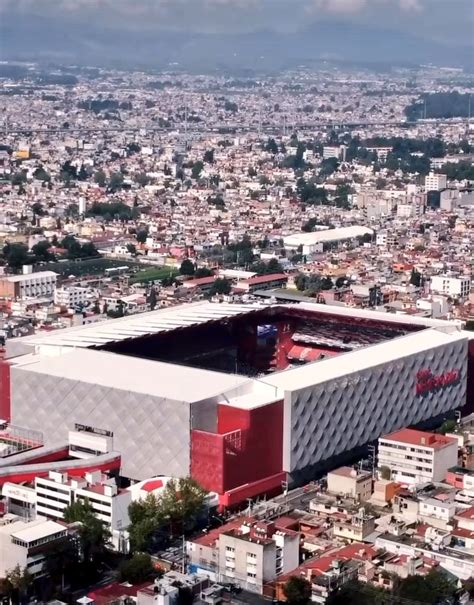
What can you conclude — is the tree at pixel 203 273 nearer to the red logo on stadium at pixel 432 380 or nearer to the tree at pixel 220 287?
the tree at pixel 220 287

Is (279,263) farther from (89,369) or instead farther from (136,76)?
(136,76)

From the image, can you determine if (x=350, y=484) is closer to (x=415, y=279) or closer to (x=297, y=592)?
(x=297, y=592)

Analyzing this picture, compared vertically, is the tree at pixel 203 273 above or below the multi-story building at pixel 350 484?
above

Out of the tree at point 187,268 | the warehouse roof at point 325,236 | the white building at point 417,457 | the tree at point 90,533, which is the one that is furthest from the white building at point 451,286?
the tree at point 90,533

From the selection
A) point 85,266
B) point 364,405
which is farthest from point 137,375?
point 85,266

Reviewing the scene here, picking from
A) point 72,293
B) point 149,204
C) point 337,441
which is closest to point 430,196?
point 149,204
